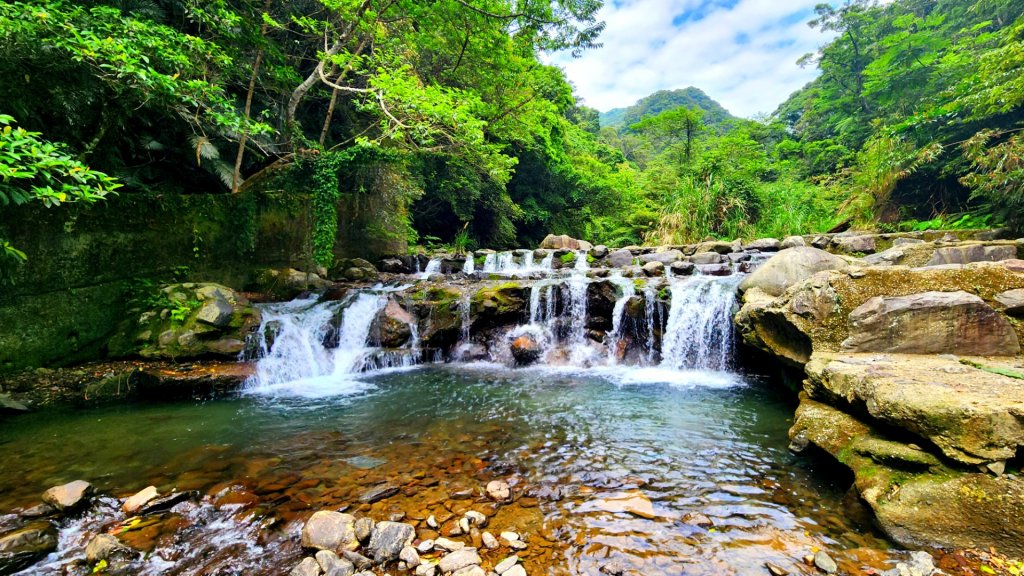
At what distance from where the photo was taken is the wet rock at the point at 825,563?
2.11m

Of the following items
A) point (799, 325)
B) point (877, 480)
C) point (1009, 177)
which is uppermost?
point (1009, 177)

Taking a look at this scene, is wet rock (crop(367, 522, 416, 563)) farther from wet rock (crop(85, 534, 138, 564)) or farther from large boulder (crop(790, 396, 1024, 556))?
large boulder (crop(790, 396, 1024, 556))

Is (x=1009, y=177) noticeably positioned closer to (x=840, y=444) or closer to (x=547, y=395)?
(x=840, y=444)

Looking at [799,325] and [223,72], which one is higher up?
[223,72]

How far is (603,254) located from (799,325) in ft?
26.9

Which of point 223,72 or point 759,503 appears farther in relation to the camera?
point 223,72

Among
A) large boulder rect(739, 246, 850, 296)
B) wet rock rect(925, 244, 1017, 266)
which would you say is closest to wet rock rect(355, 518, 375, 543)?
large boulder rect(739, 246, 850, 296)

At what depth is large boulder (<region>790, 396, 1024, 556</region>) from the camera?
6.95ft

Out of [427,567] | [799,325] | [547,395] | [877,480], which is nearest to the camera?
[427,567]

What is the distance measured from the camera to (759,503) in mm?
2771

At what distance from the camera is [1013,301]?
3.75 metres

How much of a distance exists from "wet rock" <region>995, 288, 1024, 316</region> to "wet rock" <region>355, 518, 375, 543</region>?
19.3ft

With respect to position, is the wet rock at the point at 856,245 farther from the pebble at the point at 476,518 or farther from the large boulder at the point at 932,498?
the pebble at the point at 476,518

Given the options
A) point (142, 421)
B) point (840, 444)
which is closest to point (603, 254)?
point (840, 444)
